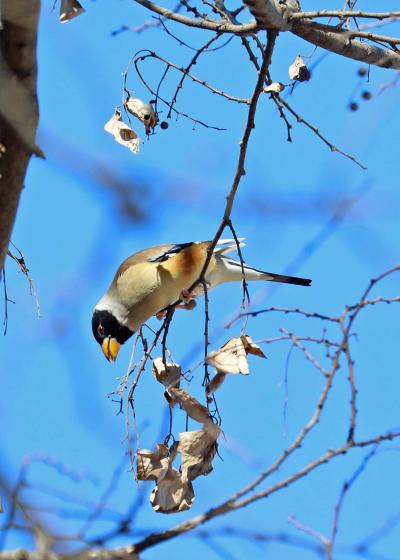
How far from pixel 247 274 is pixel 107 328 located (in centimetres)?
97

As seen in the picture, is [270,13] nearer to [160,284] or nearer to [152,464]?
[152,464]

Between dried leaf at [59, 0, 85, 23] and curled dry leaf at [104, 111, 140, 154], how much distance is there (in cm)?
64

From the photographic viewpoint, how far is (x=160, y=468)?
10.4 ft

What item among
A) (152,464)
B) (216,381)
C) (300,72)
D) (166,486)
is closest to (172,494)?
(166,486)

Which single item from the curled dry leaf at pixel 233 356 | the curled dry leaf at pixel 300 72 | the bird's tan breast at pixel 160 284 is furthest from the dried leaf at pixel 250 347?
the bird's tan breast at pixel 160 284

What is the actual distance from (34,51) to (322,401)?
1.23m

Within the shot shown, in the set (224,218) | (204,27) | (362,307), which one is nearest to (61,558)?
(362,307)

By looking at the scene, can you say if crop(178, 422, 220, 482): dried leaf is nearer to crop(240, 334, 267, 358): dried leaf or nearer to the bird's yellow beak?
crop(240, 334, 267, 358): dried leaf

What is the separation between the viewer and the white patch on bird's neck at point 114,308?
5.01m

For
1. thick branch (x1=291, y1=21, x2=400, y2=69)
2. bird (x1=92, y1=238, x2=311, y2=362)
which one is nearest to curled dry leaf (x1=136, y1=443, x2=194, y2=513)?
bird (x1=92, y1=238, x2=311, y2=362)

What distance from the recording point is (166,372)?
11.3 feet

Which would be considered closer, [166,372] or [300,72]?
[166,372]

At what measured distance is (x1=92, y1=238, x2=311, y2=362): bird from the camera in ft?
16.2

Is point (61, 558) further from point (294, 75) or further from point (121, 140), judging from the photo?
point (294, 75)
